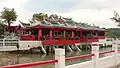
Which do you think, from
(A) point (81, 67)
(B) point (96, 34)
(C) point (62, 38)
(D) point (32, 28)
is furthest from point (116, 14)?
(A) point (81, 67)

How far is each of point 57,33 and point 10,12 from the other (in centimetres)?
1286

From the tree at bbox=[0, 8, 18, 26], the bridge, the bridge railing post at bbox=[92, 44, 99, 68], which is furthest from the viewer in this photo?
the tree at bbox=[0, 8, 18, 26]

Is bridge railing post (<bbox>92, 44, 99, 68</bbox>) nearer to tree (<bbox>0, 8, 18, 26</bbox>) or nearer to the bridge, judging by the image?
the bridge

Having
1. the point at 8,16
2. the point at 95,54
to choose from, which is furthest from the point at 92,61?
the point at 8,16

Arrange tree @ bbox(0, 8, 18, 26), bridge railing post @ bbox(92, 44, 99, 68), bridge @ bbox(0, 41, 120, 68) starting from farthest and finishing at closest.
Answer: tree @ bbox(0, 8, 18, 26)
bridge railing post @ bbox(92, 44, 99, 68)
bridge @ bbox(0, 41, 120, 68)

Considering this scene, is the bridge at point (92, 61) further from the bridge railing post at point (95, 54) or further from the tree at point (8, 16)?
the tree at point (8, 16)

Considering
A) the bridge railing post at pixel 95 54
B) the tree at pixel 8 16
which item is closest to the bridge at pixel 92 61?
the bridge railing post at pixel 95 54

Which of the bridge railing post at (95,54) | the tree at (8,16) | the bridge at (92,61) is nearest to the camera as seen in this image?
the bridge at (92,61)

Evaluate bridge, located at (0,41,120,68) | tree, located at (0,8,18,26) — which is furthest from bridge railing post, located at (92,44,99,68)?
tree, located at (0,8,18,26)

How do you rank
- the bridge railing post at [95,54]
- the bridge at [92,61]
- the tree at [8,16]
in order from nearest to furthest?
the bridge at [92,61] → the bridge railing post at [95,54] → the tree at [8,16]

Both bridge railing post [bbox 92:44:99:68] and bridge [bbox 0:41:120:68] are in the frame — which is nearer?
bridge [bbox 0:41:120:68]

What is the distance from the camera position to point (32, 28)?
32.8 meters

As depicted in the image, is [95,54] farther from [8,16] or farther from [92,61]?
[8,16]

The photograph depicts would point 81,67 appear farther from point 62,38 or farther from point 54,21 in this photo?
point 54,21
